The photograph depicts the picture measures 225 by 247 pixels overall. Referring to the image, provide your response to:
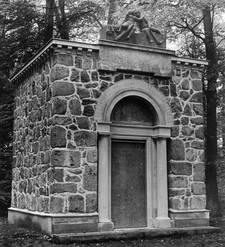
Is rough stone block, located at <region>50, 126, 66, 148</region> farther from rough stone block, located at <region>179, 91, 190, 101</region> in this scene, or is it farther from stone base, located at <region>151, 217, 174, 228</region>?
rough stone block, located at <region>179, 91, 190, 101</region>

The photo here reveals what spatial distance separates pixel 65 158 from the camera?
1115cm

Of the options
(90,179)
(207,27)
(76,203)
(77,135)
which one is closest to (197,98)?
(77,135)

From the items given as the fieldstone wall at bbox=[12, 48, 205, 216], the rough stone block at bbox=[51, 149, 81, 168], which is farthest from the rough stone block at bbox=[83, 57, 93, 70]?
the rough stone block at bbox=[51, 149, 81, 168]

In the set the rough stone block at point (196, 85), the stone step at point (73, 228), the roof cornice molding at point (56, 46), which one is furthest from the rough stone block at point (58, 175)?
the rough stone block at point (196, 85)

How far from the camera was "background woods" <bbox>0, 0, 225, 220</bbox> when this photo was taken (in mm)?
17953

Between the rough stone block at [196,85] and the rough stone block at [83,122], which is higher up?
the rough stone block at [196,85]

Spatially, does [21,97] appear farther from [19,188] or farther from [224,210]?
[224,210]

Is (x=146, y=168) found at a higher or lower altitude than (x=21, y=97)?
lower

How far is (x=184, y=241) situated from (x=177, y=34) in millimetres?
10729

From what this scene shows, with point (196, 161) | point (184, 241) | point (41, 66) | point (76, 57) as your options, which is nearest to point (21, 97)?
point (41, 66)

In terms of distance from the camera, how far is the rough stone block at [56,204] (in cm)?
1088

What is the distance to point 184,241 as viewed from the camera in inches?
440

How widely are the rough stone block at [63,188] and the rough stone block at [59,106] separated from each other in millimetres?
1852

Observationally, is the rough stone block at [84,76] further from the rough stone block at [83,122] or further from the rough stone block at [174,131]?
the rough stone block at [174,131]
